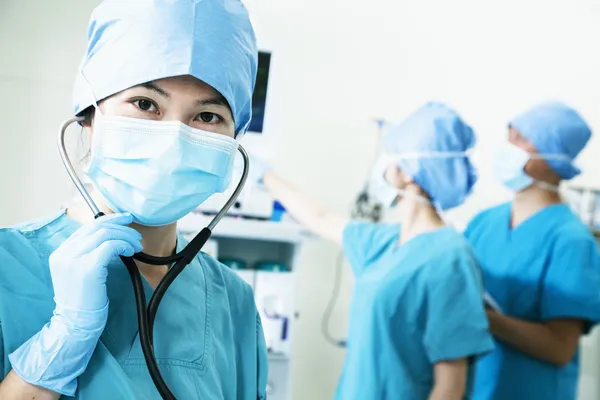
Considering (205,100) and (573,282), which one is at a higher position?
(205,100)

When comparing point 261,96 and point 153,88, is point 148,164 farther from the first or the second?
point 261,96

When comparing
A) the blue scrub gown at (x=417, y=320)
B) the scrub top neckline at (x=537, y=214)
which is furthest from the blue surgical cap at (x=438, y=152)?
the scrub top neckline at (x=537, y=214)

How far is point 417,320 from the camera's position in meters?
1.44

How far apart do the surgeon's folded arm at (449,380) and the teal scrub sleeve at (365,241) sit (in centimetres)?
36

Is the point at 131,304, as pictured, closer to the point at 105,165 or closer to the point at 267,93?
the point at 105,165

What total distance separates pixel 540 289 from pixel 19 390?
141cm

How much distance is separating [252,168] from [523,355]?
925mm

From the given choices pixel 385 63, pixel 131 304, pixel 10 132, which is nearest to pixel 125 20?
pixel 131 304

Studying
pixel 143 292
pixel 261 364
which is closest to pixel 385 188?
pixel 261 364

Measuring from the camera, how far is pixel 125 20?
2.52 ft

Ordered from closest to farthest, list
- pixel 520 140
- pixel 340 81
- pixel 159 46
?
pixel 159 46 → pixel 520 140 → pixel 340 81

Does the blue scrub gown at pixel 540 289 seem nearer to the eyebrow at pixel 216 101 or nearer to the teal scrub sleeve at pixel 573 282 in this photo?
the teal scrub sleeve at pixel 573 282

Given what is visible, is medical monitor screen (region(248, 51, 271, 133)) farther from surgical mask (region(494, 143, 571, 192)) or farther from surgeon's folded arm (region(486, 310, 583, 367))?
surgeon's folded arm (region(486, 310, 583, 367))

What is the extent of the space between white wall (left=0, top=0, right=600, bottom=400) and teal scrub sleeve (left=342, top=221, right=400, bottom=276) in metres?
0.43
